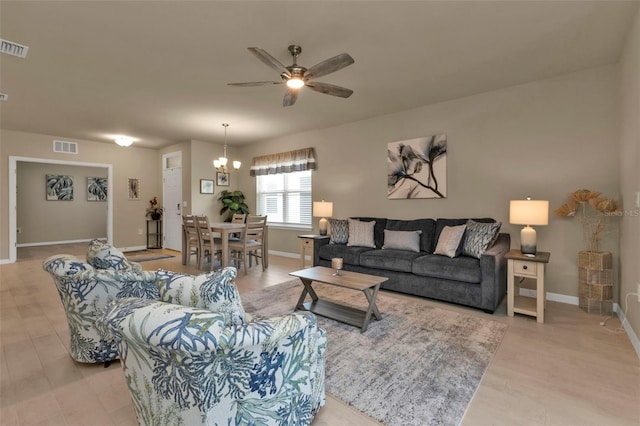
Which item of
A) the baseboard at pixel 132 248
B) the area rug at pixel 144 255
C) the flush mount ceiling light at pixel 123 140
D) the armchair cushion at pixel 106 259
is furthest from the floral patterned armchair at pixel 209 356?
the baseboard at pixel 132 248

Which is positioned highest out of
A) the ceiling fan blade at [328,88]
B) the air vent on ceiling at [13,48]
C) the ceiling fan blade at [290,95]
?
the air vent on ceiling at [13,48]

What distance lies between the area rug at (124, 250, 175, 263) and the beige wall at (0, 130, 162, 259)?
1.77 ft

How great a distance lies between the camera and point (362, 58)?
3018 millimetres

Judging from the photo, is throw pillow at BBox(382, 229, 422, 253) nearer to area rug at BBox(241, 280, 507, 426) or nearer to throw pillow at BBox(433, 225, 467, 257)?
throw pillow at BBox(433, 225, 467, 257)

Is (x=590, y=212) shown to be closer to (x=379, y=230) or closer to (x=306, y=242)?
(x=379, y=230)

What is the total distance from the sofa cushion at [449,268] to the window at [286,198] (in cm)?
294

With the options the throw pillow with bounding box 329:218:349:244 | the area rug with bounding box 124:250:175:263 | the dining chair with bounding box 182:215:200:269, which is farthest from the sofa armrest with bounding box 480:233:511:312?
the area rug with bounding box 124:250:175:263

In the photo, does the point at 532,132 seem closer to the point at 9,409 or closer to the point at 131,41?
the point at 131,41

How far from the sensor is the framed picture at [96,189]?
29.6 ft

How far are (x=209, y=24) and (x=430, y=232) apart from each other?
338 cm

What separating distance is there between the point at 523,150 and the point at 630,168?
3.83 feet

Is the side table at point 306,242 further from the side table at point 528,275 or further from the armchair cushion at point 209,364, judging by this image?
the armchair cushion at point 209,364

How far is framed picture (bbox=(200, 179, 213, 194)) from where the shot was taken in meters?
6.88

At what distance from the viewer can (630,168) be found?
2.60 m
